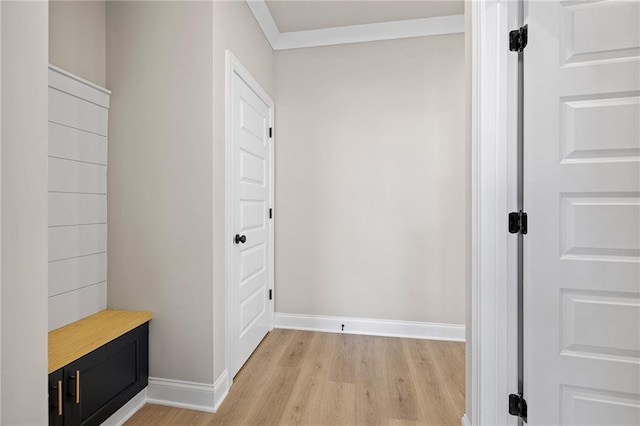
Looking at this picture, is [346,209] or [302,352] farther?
[346,209]

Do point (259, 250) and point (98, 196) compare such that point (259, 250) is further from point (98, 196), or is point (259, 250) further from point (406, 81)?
point (406, 81)

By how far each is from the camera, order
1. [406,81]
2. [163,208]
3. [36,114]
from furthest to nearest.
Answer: [406,81] → [163,208] → [36,114]

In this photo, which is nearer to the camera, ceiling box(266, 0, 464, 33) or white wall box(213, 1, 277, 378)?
white wall box(213, 1, 277, 378)

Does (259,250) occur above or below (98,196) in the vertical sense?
below

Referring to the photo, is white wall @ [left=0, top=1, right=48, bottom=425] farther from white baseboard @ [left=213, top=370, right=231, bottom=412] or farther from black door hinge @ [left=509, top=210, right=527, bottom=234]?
black door hinge @ [left=509, top=210, right=527, bottom=234]

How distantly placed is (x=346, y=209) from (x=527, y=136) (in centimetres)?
180

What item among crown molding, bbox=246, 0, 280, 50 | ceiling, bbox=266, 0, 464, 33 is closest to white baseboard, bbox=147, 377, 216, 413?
crown molding, bbox=246, 0, 280, 50

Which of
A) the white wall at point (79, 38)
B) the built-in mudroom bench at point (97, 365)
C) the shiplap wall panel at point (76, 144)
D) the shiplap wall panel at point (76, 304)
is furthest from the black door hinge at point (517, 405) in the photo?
the white wall at point (79, 38)

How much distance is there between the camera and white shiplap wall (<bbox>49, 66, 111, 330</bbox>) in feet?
5.44

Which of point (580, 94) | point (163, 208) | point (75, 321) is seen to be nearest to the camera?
point (580, 94)

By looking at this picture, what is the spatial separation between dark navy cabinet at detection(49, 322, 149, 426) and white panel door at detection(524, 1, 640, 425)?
1.90 meters

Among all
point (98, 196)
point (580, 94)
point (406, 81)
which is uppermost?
point (406, 81)

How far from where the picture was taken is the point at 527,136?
127 cm

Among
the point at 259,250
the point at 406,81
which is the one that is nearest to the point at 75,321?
the point at 259,250
